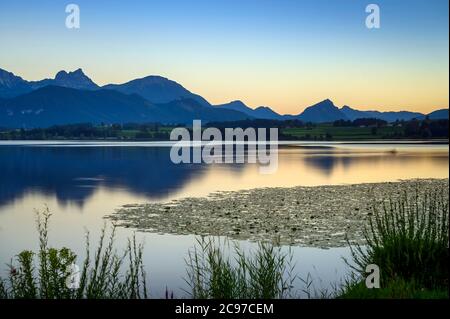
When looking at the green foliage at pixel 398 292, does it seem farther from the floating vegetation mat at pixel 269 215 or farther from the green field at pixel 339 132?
the green field at pixel 339 132

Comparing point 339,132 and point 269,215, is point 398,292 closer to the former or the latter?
point 269,215

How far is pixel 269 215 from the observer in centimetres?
2117

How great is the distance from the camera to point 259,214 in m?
21.6

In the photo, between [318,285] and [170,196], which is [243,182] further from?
[318,285]

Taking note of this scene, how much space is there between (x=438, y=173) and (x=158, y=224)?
2913 centimetres

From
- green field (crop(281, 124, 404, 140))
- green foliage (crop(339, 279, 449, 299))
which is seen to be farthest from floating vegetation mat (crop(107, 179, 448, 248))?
green field (crop(281, 124, 404, 140))

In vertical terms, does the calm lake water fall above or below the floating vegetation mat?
below

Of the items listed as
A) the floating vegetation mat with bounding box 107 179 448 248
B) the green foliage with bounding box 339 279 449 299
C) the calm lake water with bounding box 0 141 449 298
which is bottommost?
the calm lake water with bounding box 0 141 449 298

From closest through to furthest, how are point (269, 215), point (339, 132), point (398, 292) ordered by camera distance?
point (398, 292)
point (269, 215)
point (339, 132)

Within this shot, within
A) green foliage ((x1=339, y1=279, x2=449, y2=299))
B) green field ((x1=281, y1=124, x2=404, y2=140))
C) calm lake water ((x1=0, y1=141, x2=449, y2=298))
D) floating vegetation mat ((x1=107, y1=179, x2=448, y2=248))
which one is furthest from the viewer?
green field ((x1=281, y1=124, x2=404, y2=140))

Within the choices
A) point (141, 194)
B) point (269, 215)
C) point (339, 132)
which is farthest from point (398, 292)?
point (339, 132)

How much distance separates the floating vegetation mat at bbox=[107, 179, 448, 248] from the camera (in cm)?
1742

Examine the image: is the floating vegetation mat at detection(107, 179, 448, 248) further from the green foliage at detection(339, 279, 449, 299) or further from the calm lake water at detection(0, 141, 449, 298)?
the green foliage at detection(339, 279, 449, 299)

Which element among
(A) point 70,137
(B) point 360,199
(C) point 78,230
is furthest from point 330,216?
(A) point 70,137
